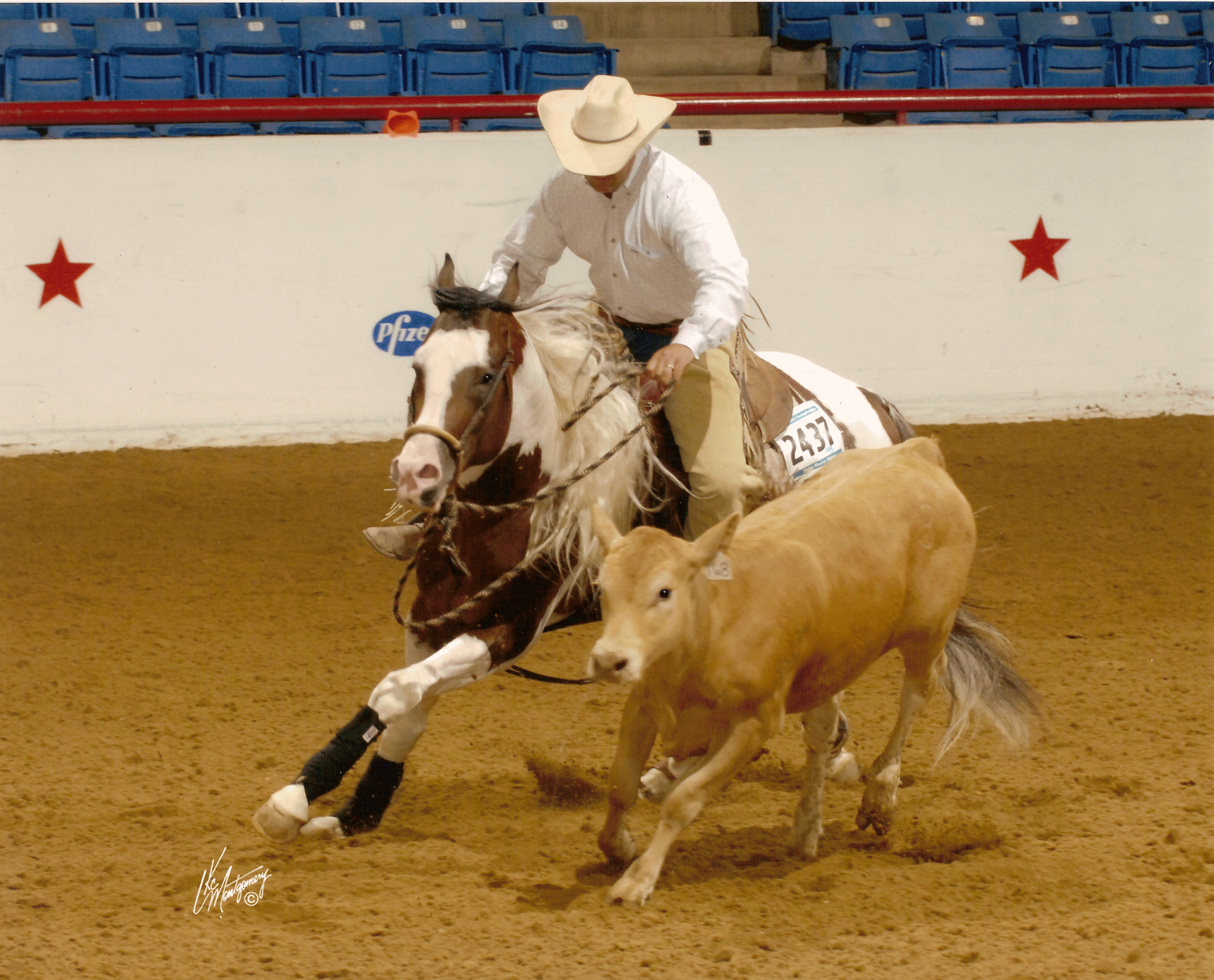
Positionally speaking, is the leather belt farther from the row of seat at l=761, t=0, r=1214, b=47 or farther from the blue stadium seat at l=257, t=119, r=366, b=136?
the row of seat at l=761, t=0, r=1214, b=47

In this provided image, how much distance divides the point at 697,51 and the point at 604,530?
385 inches

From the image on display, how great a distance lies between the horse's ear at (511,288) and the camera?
10.4ft

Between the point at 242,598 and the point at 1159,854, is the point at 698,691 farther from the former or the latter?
the point at 242,598

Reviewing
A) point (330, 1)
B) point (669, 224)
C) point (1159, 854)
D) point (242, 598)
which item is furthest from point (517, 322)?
point (330, 1)

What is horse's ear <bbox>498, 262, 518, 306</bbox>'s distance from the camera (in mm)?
3178

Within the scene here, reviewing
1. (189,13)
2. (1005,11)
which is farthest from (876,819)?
(1005,11)

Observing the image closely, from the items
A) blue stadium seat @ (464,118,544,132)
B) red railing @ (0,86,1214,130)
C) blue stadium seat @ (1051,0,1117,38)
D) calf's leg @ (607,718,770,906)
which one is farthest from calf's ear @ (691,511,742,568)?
blue stadium seat @ (1051,0,1117,38)

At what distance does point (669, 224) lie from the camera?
135 inches

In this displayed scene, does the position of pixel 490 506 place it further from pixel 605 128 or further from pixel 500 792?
pixel 605 128

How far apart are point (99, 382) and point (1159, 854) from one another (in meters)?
5.89

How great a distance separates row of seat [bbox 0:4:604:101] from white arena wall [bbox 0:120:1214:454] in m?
2.15

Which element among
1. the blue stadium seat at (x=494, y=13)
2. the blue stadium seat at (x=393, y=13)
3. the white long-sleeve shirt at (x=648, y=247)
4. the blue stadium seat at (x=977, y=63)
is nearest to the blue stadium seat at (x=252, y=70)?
the blue stadium seat at (x=393, y=13)

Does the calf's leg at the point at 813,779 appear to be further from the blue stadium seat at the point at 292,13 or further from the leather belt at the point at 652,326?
the blue stadium seat at the point at 292,13

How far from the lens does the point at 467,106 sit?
6.97 meters
